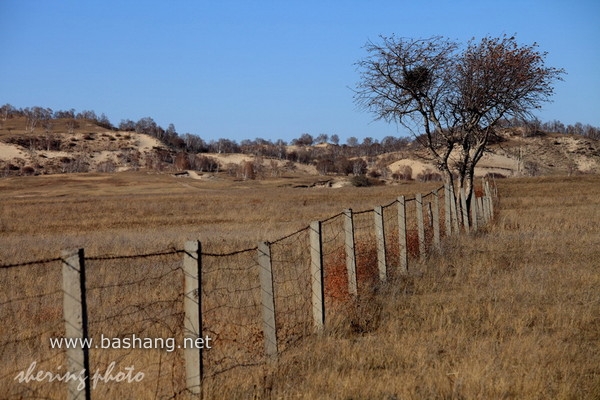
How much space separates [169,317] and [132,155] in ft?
531

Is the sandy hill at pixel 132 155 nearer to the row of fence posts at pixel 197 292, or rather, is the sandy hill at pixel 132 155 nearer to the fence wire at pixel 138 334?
the fence wire at pixel 138 334

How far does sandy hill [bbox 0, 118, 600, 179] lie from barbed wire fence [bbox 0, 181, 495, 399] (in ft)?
422

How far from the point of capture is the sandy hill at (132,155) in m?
146

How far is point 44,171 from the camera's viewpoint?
144m

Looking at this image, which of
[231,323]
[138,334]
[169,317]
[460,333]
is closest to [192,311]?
[231,323]

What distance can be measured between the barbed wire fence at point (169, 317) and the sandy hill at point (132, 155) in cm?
12858

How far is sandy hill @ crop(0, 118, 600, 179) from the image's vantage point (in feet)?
480

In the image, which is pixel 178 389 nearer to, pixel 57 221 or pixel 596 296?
pixel 596 296

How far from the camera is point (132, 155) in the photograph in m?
167

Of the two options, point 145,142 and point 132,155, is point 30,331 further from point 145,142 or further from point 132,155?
point 145,142

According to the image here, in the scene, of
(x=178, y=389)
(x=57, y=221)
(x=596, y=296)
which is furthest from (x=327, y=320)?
(x=57, y=221)

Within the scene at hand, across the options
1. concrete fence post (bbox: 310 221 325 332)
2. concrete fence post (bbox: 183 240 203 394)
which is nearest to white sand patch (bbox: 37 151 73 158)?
concrete fence post (bbox: 310 221 325 332)

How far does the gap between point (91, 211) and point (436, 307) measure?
119 ft

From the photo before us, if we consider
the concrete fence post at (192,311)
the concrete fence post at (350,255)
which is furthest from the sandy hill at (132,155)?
the concrete fence post at (192,311)
